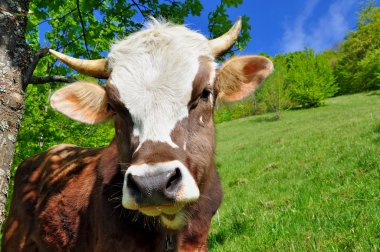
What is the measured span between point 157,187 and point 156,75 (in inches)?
42.3

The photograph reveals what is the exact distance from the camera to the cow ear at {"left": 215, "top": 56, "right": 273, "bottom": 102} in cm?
384

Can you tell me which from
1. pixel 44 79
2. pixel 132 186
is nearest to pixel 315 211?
pixel 132 186

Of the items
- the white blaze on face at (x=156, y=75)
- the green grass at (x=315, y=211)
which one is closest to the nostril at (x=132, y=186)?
the white blaze on face at (x=156, y=75)

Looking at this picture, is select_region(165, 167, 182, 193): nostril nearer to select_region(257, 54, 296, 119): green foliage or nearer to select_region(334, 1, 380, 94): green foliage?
select_region(257, 54, 296, 119): green foliage

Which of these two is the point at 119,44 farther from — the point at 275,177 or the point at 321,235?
the point at 275,177

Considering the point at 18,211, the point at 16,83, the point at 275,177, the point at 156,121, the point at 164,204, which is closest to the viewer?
the point at 164,204

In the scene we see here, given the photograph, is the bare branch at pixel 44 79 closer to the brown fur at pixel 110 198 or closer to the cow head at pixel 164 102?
the cow head at pixel 164 102

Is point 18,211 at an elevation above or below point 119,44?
below

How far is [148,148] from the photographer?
9.03 ft

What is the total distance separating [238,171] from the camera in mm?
14508

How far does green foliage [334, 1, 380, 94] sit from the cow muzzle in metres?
63.2

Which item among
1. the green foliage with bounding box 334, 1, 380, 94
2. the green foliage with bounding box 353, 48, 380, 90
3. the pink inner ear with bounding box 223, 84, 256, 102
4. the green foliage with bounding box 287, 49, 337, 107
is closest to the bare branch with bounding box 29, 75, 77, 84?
the pink inner ear with bounding box 223, 84, 256, 102

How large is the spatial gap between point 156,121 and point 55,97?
4.70 ft

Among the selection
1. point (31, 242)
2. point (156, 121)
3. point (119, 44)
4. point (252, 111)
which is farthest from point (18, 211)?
point (252, 111)
